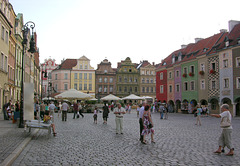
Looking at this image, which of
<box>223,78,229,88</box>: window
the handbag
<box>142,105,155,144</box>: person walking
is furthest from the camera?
<box>223,78,229,88</box>: window

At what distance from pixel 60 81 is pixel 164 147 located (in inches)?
2818

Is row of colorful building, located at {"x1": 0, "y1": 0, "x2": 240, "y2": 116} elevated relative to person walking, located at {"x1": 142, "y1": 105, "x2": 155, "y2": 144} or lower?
elevated

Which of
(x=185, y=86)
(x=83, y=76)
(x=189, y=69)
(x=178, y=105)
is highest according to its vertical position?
(x=83, y=76)

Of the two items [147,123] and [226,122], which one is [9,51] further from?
[226,122]

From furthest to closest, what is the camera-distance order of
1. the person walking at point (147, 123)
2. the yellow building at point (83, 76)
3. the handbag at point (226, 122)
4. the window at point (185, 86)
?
the yellow building at point (83, 76)
the window at point (185, 86)
the person walking at point (147, 123)
the handbag at point (226, 122)

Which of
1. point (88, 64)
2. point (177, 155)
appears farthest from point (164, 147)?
point (88, 64)

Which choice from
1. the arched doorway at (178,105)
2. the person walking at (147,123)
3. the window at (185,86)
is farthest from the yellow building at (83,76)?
the person walking at (147,123)

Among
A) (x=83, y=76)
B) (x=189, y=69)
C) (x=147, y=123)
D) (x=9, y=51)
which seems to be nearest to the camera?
(x=147, y=123)

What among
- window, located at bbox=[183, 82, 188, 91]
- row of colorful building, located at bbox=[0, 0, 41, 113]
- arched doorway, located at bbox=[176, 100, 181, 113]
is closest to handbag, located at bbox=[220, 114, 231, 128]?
row of colorful building, located at bbox=[0, 0, 41, 113]

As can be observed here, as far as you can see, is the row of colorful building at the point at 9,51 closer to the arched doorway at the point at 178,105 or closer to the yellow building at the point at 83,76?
the arched doorway at the point at 178,105

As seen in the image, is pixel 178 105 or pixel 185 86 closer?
pixel 185 86

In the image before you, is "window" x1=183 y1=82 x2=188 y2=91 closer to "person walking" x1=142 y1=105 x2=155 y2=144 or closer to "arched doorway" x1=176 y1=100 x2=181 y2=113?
"arched doorway" x1=176 y1=100 x2=181 y2=113

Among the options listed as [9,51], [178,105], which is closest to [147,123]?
[9,51]

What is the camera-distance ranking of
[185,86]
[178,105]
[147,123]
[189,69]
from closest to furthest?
[147,123]
[189,69]
[185,86]
[178,105]
